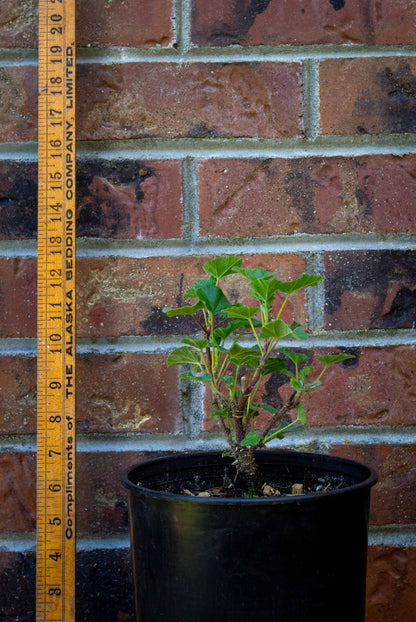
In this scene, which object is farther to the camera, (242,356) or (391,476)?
(391,476)

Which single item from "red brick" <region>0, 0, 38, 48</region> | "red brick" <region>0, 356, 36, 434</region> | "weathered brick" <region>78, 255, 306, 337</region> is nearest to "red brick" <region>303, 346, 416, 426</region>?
"weathered brick" <region>78, 255, 306, 337</region>

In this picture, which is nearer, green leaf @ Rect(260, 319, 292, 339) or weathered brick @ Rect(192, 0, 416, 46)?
green leaf @ Rect(260, 319, 292, 339)

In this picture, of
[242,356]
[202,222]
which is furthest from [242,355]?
[202,222]

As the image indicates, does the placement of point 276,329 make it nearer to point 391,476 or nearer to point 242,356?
point 242,356

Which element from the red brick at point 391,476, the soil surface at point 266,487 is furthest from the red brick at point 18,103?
the red brick at point 391,476

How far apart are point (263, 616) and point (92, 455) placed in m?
0.42

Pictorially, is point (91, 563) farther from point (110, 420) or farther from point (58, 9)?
point (58, 9)

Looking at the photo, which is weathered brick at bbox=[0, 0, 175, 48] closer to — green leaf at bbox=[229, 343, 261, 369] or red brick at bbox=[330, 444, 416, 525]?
green leaf at bbox=[229, 343, 261, 369]

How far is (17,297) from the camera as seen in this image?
3.06 ft

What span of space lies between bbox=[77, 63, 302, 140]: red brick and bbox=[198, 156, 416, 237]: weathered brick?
2.4 inches

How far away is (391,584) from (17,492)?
60cm

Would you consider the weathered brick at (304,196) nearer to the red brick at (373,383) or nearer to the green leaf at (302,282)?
the red brick at (373,383)

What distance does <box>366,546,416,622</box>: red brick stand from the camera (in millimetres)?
925

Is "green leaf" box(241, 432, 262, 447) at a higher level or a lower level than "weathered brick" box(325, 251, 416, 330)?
lower
